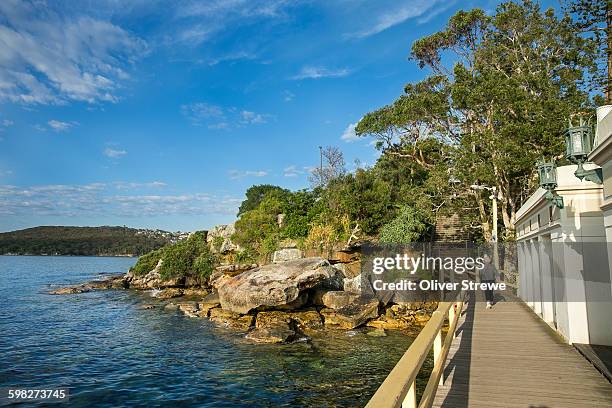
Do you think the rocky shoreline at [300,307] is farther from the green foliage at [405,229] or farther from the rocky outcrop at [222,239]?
the rocky outcrop at [222,239]

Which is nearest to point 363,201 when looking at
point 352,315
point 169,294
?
point 352,315

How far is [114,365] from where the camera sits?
567 inches

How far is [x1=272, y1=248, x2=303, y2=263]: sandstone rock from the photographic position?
30688 mm

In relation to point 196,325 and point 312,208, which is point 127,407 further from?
point 312,208

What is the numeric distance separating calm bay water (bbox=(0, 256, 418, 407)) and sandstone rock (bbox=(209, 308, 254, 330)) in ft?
2.11

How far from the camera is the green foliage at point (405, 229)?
85.4 ft

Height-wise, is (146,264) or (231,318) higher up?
(146,264)

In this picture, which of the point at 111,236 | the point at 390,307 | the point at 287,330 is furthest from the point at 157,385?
the point at 111,236

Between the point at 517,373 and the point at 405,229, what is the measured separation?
Answer: 65.2ft

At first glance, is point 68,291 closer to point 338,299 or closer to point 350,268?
point 350,268

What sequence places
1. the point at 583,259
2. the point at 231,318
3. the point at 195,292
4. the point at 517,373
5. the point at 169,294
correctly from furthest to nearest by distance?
1. the point at 195,292
2. the point at 169,294
3. the point at 231,318
4. the point at 583,259
5. the point at 517,373

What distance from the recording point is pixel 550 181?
26.3ft

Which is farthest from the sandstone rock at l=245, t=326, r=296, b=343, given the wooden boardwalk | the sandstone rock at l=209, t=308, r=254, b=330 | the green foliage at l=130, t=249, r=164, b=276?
the green foliage at l=130, t=249, r=164, b=276

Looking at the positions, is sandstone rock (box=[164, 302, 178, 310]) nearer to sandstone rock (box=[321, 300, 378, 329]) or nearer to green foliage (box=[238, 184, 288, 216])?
sandstone rock (box=[321, 300, 378, 329])
